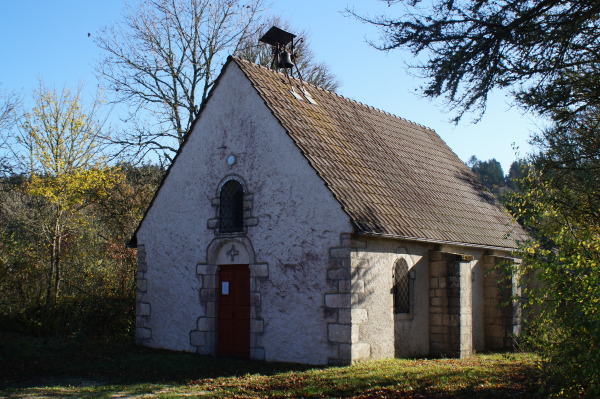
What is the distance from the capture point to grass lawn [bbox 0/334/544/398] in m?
10.2

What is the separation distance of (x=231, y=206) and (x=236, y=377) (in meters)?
4.54

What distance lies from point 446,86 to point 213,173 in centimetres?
760

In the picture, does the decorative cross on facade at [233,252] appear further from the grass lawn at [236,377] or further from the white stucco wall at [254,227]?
the grass lawn at [236,377]

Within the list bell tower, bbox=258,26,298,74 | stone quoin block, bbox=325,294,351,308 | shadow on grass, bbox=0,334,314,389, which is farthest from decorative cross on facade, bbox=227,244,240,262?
bell tower, bbox=258,26,298,74

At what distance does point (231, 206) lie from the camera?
49.8 feet

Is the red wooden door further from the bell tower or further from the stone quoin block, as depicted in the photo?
the bell tower

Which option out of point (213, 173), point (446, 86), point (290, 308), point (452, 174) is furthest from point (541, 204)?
point (452, 174)

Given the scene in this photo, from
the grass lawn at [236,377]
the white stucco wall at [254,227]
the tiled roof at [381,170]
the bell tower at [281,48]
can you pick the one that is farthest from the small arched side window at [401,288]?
the bell tower at [281,48]

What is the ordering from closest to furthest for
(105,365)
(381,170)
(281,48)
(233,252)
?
(105,365) < (233,252) < (381,170) < (281,48)

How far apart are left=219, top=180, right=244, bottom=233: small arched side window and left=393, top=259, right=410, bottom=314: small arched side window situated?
374 cm

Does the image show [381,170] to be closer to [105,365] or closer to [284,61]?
[284,61]

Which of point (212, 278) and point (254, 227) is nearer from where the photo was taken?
point (254, 227)

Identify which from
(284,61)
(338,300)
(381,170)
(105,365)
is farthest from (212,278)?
(284,61)

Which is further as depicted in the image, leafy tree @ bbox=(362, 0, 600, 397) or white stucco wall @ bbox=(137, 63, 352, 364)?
white stucco wall @ bbox=(137, 63, 352, 364)
